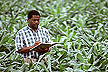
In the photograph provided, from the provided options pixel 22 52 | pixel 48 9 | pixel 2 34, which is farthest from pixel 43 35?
pixel 48 9

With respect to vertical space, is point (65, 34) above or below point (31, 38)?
below

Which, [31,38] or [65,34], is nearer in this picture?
[31,38]

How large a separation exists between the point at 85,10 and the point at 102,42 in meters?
1.51

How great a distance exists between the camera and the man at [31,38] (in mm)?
2170

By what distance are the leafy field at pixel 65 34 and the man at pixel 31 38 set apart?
0.19m

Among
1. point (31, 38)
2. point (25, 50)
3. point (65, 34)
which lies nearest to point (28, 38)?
point (31, 38)

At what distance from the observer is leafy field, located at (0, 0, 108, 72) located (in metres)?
2.62

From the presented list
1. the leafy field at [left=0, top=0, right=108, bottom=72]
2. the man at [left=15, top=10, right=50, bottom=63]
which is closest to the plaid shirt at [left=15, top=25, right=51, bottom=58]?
the man at [left=15, top=10, right=50, bottom=63]

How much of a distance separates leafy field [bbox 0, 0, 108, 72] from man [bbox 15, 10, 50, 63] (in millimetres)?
188

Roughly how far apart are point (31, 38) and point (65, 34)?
1.23 metres

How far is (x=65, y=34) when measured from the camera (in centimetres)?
341

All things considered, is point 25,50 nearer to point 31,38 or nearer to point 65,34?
point 31,38

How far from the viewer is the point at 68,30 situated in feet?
11.5

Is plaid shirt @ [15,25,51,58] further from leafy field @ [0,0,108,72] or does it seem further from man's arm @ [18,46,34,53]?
leafy field @ [0,0,108,72]
